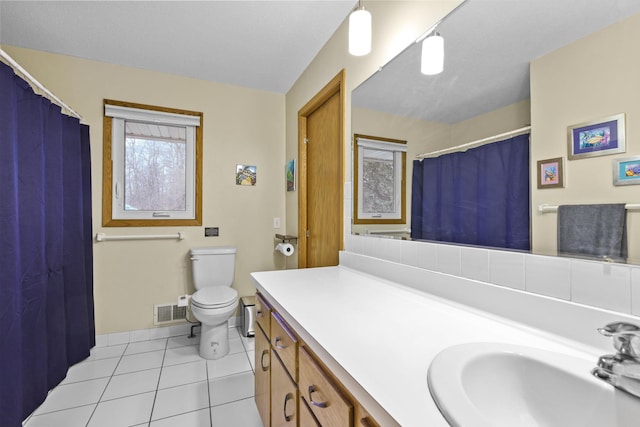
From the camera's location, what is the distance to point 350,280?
4.53 feet

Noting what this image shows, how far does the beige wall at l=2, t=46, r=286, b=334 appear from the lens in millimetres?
2344

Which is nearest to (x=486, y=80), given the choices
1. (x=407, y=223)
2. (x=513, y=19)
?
(x=513, y=19)

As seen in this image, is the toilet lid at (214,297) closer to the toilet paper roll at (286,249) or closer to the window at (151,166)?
the toilet paper roll at (286,249)

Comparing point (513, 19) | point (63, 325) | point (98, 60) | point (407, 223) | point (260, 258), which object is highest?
point (98, 60)

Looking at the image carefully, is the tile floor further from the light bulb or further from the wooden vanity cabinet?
the light bulb

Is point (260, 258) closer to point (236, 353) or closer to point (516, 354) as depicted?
point (236, 353)

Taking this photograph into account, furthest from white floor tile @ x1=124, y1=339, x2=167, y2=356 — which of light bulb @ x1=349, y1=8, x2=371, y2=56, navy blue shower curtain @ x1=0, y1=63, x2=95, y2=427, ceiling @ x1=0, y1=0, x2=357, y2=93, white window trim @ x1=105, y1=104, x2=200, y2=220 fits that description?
light bulb @ x1=349, y1=8, x2=371, y2=56

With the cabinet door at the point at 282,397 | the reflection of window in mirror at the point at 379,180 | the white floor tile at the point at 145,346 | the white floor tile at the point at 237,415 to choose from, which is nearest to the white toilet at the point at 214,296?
the white floor tile at the point at 145,346

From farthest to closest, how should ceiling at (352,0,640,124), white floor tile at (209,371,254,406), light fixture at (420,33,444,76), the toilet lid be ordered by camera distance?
the toilet lid, white floor tile at (209,371,254,406), light fixture at (420,33,444,76), ceiling at (352,0,640,124)

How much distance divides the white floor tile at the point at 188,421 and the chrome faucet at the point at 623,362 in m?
1.70

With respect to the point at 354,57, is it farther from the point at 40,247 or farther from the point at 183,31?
the point at 40,247

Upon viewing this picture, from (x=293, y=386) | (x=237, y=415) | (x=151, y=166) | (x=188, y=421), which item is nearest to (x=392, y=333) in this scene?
(x=293, y=386)

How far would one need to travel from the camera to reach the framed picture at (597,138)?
2.20 ft

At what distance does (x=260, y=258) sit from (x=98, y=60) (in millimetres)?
2199
